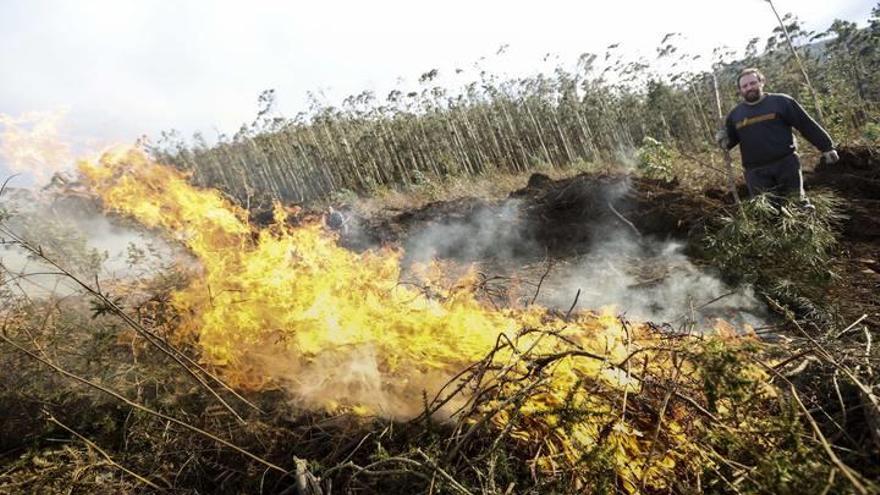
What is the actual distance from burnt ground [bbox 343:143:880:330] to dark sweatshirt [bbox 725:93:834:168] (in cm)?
114

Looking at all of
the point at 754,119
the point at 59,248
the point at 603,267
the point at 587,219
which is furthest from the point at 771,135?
the point at 59,248

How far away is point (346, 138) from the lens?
21.7m

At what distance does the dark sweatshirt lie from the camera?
16.0ft

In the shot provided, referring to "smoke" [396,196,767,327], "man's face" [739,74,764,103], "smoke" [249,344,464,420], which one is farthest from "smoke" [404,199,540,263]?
"smoke" [249,344,464,420]

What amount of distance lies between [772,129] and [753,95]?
40 centimetres

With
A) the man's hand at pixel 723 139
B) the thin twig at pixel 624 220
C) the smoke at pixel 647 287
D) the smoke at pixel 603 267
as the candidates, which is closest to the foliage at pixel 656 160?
the smoke at pixel 603 267

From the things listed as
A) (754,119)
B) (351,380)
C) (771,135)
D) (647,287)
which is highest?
(754,119)

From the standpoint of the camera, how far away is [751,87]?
16.4 ft

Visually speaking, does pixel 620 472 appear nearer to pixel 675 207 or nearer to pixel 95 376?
pixel 95 376

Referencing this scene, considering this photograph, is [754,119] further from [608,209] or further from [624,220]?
[608,209]

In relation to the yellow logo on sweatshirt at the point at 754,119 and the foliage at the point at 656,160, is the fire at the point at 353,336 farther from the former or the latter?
the foliage at the point at 656,160

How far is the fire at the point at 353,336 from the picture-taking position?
8.50 feet

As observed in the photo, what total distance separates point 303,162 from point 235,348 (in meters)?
20.6

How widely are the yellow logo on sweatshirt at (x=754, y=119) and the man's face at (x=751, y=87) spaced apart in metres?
0.19
